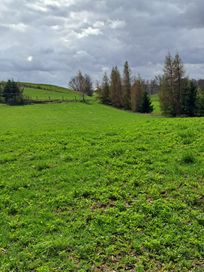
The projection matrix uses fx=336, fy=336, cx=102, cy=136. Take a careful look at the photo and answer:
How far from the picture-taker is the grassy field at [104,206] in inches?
212

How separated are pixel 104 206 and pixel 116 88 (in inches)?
3092

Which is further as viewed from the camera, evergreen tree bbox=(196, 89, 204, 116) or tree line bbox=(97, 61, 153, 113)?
tree line bbox=(97, 61, 153, 113)

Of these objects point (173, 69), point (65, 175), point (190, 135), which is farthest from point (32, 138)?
point (173, 69)

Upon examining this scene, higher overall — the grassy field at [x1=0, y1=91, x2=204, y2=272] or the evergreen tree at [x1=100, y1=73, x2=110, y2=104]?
the evergreen tree at [x1=100, y1=73, x2=110, y2=104]

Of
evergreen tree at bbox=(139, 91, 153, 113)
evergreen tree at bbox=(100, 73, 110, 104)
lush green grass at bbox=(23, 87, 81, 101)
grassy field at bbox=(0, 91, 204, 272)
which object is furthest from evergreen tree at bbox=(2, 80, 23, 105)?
grassy field at bbox=(0, 91, 204, 272)

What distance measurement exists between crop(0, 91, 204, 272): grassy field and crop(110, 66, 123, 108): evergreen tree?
72.5 meters

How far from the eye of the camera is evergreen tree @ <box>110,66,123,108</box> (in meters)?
82.6

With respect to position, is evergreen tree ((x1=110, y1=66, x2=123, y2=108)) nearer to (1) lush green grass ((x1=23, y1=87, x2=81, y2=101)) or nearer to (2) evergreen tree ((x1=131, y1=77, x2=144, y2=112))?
(2) evergreen tree ((x1=131, y1=77, x2=144, y2=112))

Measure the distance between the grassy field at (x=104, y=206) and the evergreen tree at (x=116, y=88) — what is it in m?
72.5

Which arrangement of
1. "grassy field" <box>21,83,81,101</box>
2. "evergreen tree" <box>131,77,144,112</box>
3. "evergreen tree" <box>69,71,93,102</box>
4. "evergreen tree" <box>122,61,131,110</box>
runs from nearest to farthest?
"evergreen tree" <box>131,77,144,112</box> < "evergreen tree" <box>122,61,131,110</box> < "grassy field" <box>21,83,81,101</box> < "evergreen tree" <box>69,71,93,102</box>

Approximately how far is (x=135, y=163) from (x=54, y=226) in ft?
12.0

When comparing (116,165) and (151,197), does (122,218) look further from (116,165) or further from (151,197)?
(116,165)

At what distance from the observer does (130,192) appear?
743cm

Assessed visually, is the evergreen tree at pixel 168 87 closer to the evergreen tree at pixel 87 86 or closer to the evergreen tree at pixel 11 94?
the evergreen tree at pixel 11 94
